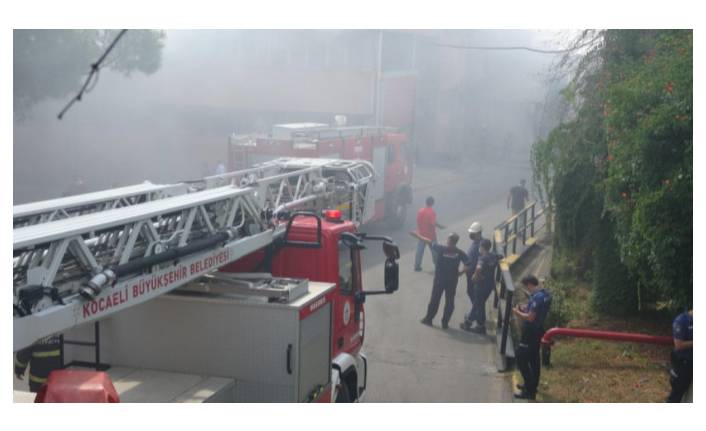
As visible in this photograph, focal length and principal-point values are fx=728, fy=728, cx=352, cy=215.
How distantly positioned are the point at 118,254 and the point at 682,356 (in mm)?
4758

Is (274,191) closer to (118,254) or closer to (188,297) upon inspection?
(188,297)

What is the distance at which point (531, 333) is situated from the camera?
6.92 metres

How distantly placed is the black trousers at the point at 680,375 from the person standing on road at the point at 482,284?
319 centimetres

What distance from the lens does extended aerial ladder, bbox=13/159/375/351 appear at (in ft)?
11.7

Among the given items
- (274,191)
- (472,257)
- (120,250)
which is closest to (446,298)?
(472,257)

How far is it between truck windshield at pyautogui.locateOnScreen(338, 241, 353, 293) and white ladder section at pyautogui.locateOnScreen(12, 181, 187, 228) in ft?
4.71

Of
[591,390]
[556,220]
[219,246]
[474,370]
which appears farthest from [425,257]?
[219,246]

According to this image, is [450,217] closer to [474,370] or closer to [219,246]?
[474,370]

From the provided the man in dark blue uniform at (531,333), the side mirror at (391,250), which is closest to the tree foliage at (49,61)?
the side mirror at (391,250)

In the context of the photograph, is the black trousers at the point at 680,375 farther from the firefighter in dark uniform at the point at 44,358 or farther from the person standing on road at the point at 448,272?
the firefighter in dark uniform at the point at 44,358

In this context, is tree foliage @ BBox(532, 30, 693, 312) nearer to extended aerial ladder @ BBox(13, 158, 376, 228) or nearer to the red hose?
the red hose

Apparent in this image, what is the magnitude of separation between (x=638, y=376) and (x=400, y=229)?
31.8 ft

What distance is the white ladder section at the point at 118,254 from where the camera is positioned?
3543 millimetres

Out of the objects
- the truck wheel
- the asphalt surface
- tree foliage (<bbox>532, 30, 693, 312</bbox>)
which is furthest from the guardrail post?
the truck wheel
